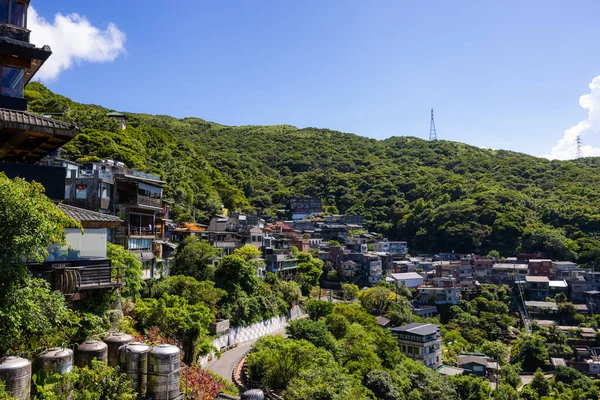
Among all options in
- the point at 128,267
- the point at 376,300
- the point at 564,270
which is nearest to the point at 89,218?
the point at 128,267

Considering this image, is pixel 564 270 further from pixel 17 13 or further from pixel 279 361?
pixel 17 13

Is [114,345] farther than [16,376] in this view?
Yes

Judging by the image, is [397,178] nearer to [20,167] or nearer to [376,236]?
[376,236]

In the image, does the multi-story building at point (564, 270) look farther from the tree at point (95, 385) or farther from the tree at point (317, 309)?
the tree at point (95, 385)

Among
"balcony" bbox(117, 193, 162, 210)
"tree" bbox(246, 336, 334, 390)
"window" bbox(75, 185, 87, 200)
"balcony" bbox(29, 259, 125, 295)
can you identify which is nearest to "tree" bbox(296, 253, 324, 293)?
"tree" bbox(246, 336, 334, 390)

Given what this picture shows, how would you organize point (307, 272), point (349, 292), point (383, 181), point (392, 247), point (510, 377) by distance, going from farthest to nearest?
point (383, 181) → point (392, 247) → point (349, 292) → point (307, 272) → point (510, 377)

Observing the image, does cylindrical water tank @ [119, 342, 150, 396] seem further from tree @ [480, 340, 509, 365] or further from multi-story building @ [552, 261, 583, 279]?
multi-story building @ [552, 261, 583, 279]

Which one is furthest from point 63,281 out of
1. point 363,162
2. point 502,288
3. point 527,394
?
point 363,162
